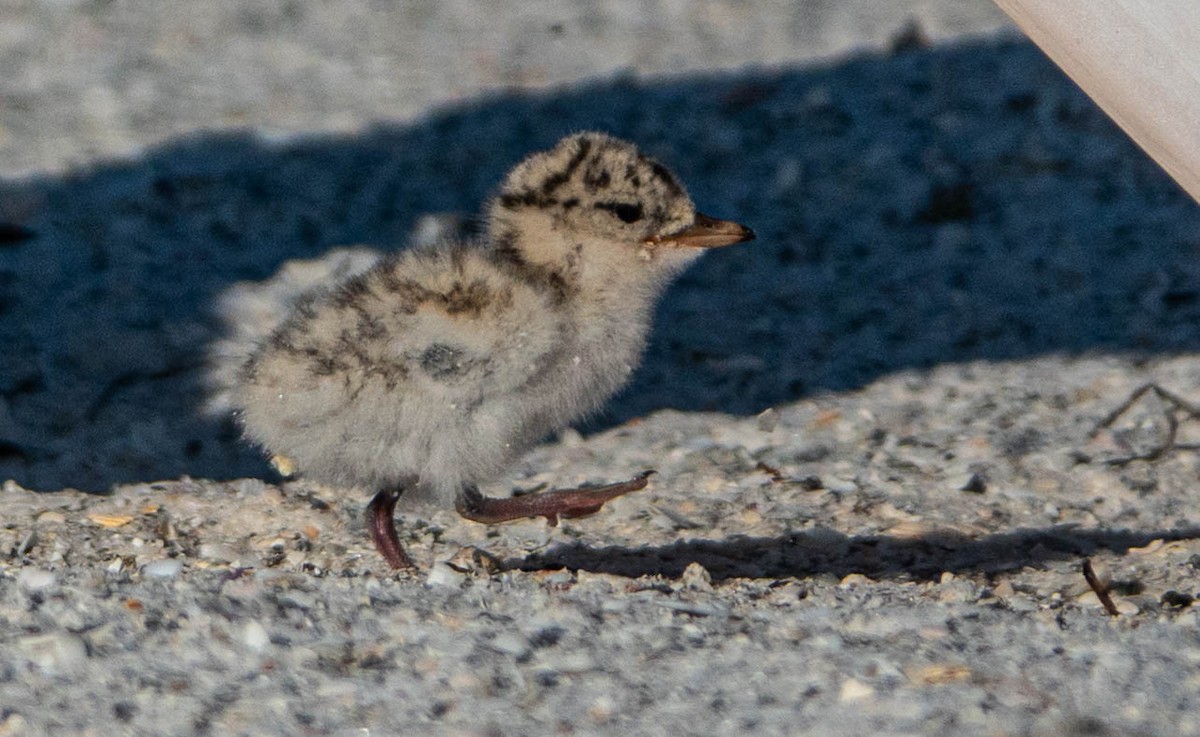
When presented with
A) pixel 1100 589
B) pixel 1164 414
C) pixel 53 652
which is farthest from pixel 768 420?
pixel 53 652

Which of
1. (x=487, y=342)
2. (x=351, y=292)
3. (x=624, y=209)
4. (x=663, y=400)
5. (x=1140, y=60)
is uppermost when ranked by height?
(x=1140, y=60)

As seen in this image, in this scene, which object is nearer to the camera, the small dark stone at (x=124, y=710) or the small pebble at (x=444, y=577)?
the small dark stone at (x=124, y=710)

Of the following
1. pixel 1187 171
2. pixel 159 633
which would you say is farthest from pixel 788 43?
pixel 159 633

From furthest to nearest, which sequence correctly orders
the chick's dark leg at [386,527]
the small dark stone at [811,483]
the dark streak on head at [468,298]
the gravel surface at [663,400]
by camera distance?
1. the small dark stone at [811,483]
2. the chick's dark leg at [386,527]
3. the dark streak on head at [468,298]
4. the gravel surface at [663,400]

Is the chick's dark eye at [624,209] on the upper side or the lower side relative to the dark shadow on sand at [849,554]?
upper

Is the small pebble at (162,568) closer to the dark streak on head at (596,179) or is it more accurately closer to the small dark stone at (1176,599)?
the dark streak on head at (596,179)

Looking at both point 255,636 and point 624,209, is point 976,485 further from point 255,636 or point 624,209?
point 255,636

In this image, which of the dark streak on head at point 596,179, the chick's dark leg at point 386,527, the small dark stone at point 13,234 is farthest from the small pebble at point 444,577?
the small dark stone at point 13,234
